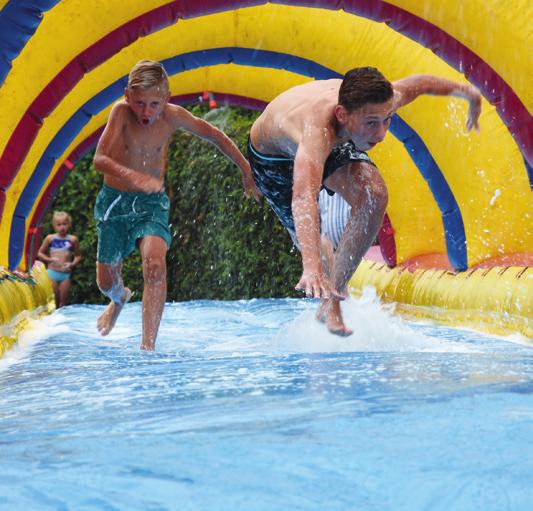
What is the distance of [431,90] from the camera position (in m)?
3.45

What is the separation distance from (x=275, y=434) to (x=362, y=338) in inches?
96.6

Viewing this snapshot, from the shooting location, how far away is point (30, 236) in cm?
760

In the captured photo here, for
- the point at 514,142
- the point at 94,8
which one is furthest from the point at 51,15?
the point at 514,142

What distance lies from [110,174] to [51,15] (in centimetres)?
126

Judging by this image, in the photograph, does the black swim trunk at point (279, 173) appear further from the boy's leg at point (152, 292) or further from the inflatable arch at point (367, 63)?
the inflatable arch at point (367, 63)

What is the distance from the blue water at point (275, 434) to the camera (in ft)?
4.09

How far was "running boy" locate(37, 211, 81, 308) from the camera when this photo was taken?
8.85 m

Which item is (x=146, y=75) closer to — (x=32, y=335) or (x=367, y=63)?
(x=32, y=335)

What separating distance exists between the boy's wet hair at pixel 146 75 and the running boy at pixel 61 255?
5.49 meters

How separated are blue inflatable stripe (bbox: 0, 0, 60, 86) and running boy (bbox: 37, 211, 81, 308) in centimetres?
532

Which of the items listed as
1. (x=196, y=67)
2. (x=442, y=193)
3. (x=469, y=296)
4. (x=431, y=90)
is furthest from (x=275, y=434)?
(x=196, y=67)

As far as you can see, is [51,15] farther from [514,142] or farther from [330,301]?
[514,142]

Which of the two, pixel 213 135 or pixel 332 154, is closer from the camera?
pixel 332 154

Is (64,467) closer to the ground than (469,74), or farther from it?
closer to the ground
